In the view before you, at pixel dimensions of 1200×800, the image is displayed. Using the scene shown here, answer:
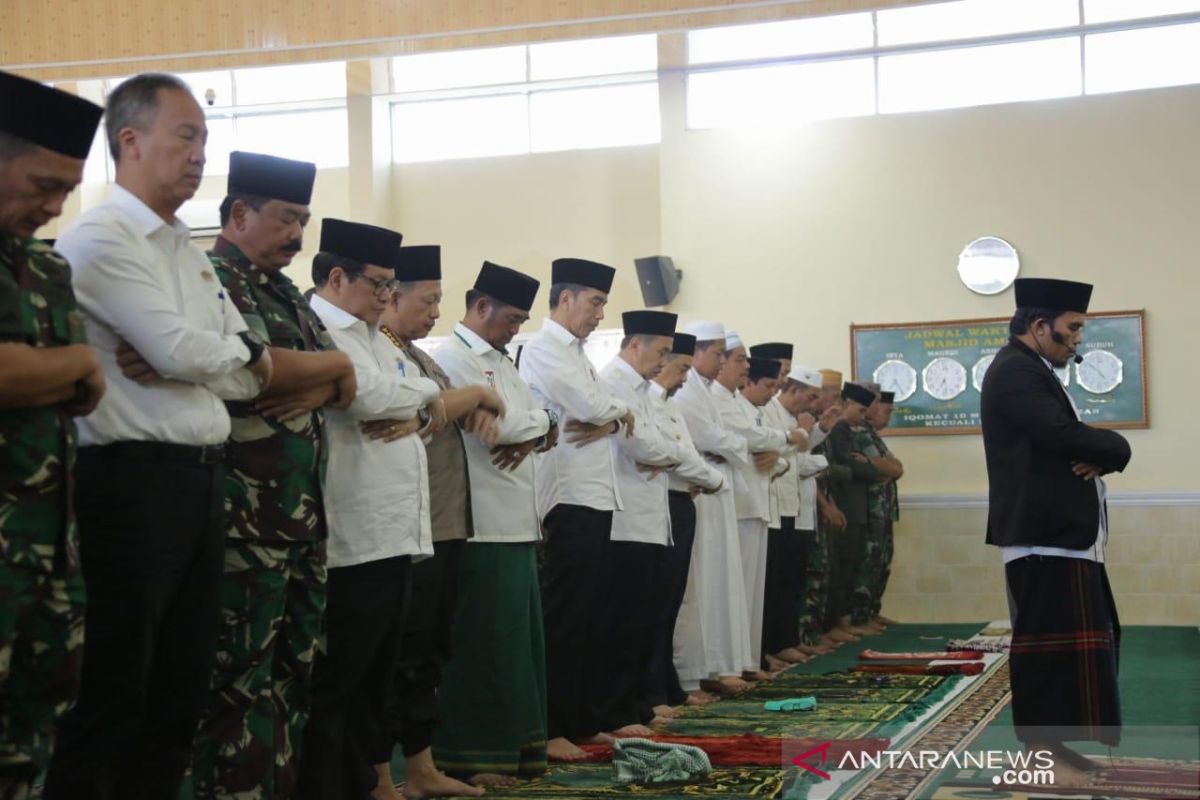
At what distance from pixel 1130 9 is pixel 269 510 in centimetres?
936

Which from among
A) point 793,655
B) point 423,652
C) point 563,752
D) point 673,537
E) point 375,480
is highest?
point 375,480

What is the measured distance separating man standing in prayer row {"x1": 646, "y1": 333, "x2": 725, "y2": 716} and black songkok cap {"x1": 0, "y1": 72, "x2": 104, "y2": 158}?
143 inches

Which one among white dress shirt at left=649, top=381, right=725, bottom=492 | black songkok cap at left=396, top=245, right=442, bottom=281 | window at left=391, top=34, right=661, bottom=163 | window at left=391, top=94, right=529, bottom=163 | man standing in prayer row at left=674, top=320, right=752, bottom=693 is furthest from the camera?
window at left=391, top=94, right=529, bottom=163

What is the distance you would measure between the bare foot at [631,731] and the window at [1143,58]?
7.23m

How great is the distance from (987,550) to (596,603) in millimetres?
6242

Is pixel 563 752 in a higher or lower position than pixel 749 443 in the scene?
lower

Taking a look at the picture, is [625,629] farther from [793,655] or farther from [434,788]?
[793,655]

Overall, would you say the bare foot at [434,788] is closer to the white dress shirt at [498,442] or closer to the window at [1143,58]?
the white dress shirt at [498,442]

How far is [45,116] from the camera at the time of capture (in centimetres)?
257

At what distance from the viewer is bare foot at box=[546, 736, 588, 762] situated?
16.1ft

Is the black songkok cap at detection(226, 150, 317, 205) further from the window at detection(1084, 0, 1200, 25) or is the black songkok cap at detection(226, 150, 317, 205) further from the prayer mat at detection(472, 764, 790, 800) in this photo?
the window at detection(1084, 0, 1200, 25)

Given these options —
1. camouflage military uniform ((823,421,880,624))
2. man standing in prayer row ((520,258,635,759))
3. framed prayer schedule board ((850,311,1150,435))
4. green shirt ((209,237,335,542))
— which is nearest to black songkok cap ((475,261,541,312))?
man standing in prayer row ((520,258,635,759))

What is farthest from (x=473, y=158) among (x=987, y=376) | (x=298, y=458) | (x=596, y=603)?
(x=298, y=458)

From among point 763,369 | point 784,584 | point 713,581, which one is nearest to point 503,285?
point 713,581
